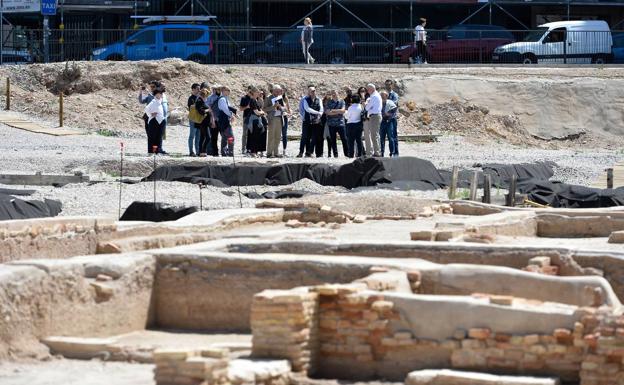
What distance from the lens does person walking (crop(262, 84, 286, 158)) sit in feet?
96.5

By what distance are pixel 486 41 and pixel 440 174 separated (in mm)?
18750

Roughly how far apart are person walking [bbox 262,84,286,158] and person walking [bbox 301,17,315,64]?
10713 mm

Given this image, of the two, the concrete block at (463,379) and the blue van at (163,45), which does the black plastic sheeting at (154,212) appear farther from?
the blue van at (163,45)

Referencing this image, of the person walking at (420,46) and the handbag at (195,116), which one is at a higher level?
the person walking at (420,46)

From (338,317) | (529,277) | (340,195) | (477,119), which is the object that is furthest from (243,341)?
(477,119)

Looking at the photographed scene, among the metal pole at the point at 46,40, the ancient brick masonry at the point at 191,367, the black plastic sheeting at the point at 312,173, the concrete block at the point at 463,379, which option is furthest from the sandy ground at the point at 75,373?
the metal pole at the point at 46,40

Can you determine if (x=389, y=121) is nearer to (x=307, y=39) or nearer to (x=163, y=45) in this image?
(x=307, y=39)

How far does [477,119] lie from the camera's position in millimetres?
40625

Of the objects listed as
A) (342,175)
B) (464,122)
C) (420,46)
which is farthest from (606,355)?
(420,46)

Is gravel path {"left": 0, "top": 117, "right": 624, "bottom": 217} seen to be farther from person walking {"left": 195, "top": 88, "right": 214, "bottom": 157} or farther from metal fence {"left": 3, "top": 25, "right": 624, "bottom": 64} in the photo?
metal fence {"left": 3, "top": 25, "right": 624, "bottom": 64}

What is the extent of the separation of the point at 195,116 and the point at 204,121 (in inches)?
14.6

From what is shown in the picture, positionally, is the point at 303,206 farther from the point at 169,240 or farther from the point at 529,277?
the point at 529,277

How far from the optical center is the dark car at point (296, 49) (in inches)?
1705

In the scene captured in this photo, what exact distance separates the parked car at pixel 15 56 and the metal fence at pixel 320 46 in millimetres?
48
